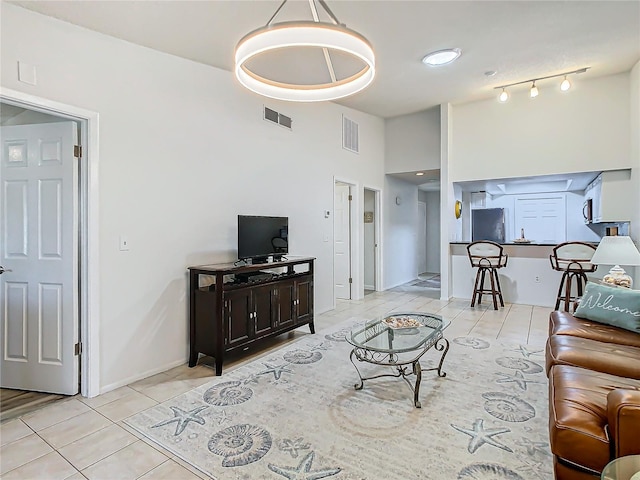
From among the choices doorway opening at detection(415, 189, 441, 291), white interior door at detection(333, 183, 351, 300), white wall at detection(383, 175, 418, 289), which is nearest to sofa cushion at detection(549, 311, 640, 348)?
white interior door at detection(333, 183, 351, 300)

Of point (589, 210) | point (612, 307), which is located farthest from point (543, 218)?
point (612, 307)

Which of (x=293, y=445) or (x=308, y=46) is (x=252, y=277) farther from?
(x=308, y=46)

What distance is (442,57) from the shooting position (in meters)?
3.88

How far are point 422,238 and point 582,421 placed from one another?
818cm

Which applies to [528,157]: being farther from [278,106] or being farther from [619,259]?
[278,106]

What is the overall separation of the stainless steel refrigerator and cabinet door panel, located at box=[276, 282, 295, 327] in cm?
530

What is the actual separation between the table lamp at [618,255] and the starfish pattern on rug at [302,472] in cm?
320

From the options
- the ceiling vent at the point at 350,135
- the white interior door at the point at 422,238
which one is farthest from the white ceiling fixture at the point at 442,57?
the white interior door at the point at 422,238

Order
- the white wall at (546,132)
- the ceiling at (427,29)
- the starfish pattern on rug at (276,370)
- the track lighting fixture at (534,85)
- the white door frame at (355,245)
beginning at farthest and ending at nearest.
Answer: the white door frame at (355,245) → the white wall at (546,132) → the track lighting fixture at (534,85) → the starfish pattern on rug at (276,370) → the ceiling at (427,29)

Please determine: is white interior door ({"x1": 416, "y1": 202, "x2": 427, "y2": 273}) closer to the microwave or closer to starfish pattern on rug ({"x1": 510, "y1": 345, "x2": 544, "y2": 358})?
the microwave

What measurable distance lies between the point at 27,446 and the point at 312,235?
367 centimetres

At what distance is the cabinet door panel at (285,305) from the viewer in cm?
376

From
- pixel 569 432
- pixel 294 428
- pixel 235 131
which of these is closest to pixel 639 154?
pixel 569 432

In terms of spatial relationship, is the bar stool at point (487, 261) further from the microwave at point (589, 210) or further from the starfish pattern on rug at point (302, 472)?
the starfish pattern on rug at point (302, 472)
